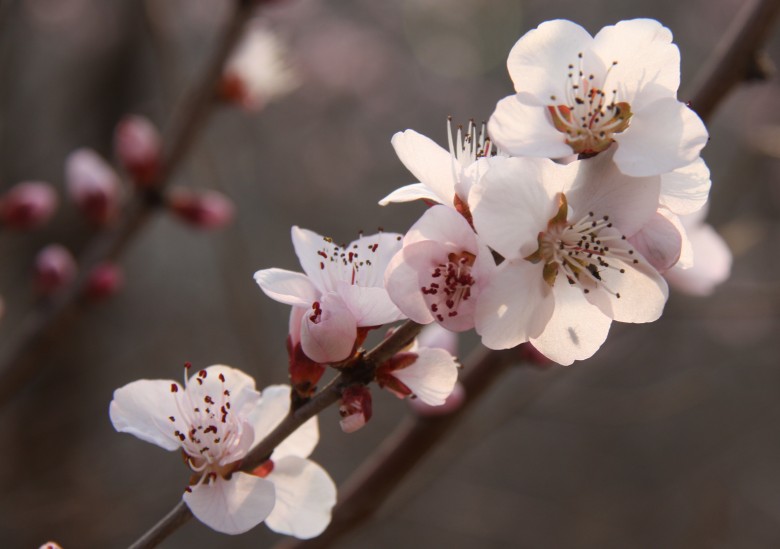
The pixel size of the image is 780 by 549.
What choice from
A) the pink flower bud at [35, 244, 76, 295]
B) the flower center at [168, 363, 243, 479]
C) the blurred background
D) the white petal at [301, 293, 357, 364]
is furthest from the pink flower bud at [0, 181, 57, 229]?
the white petal at [301, 293, 357, 364]

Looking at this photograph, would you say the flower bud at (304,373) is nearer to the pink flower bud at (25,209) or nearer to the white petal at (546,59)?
the white petal at (546,59)

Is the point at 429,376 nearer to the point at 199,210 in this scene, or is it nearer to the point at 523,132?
the point at 523,132

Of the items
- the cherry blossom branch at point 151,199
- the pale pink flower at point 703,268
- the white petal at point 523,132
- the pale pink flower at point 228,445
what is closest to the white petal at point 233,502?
the pale pink flower at point 228,445

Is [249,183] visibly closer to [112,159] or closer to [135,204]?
[112,159]

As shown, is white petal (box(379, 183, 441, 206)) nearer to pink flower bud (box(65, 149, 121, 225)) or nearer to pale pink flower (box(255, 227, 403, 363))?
pale pink flower (box(255, 227, 403, 363))

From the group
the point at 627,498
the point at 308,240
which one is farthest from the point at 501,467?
the point at 308,240

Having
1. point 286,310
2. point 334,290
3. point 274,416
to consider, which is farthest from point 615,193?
point 286,310
